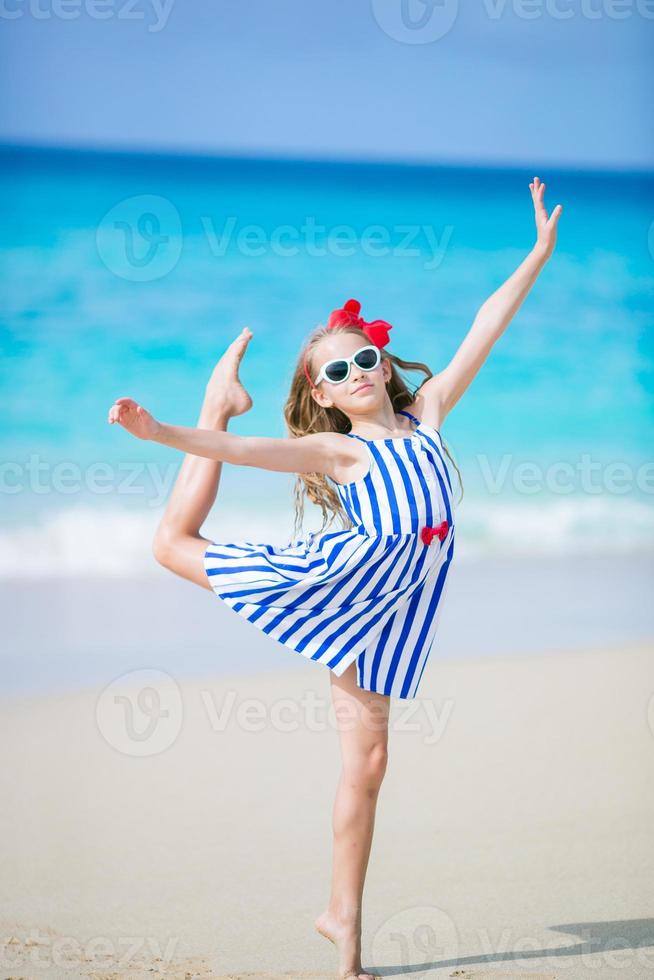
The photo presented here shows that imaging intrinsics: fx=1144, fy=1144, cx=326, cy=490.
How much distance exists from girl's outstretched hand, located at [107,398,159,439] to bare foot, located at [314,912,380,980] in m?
1.05

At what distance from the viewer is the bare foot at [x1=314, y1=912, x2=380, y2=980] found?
222 cm

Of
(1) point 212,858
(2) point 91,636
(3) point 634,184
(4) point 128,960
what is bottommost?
(4) point 128,960

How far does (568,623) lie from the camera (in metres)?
4.98

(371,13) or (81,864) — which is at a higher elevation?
(371,13)

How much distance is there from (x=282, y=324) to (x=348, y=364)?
3.69m

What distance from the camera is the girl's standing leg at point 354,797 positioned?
2248mm

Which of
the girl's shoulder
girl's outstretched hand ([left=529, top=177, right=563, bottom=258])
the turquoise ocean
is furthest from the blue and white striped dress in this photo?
the turquoise ocean

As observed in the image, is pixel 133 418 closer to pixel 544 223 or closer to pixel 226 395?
pixel 226 395

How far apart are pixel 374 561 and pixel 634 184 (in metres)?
4.17

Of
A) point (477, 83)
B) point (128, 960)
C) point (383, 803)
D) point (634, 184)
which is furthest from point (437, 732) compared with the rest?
point (634, 184)

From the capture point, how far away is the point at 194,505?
2305mm

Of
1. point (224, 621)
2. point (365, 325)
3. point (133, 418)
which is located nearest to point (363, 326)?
point (365, 325)

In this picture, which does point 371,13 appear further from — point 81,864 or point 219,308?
point 81,864

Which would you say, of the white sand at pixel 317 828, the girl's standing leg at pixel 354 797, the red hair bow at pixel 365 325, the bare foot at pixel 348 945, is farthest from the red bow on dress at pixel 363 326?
the white sand at pixel 317 828
